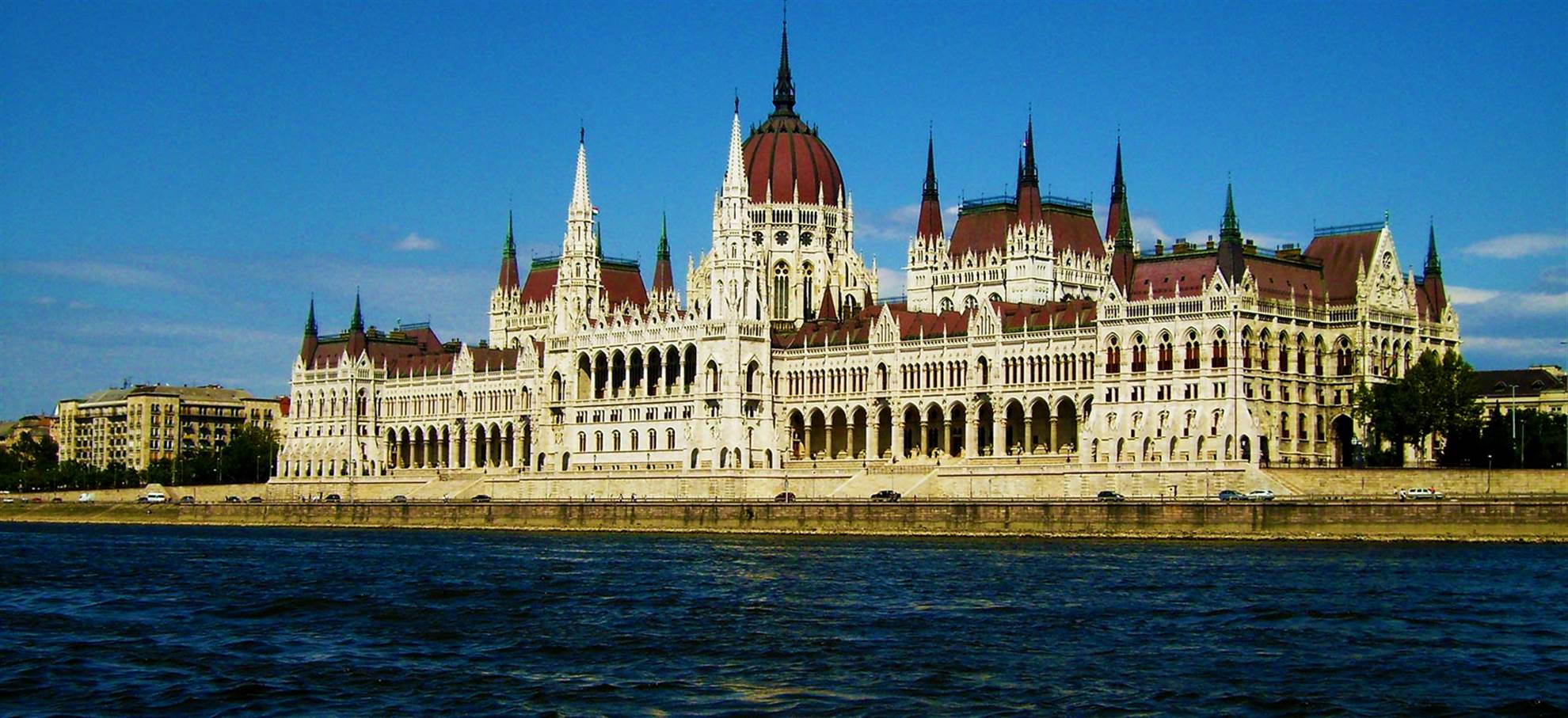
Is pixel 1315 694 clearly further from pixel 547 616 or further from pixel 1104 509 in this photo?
pixel 1104 509

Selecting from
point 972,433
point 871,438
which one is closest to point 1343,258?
point 972,433

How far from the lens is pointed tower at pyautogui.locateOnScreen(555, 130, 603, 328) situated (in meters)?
176

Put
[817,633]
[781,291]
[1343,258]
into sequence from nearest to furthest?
[817,633], [1343,258], [781,291]

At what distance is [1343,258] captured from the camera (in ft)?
418

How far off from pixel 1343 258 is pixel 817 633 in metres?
74.9

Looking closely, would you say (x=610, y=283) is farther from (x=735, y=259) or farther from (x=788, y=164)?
(x=735, y=259)

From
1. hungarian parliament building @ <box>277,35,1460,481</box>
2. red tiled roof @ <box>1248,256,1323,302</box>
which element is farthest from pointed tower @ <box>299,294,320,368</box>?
red tiled roof @ <box>1248,256,1323,302</box>

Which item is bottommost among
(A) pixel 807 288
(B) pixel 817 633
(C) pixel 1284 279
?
(B) pixel 817 633

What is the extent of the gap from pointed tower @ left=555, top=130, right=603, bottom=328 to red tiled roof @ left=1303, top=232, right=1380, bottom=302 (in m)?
64.5

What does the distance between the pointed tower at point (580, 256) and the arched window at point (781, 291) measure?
1593cm

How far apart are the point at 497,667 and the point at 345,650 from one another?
5807 millimetres

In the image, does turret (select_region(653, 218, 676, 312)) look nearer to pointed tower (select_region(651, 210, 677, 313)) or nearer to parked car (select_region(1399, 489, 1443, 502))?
pointed tower (select_region(651, 210, 677, 313))

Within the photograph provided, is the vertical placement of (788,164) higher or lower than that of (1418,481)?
higher

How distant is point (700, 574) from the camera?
84.5 m
